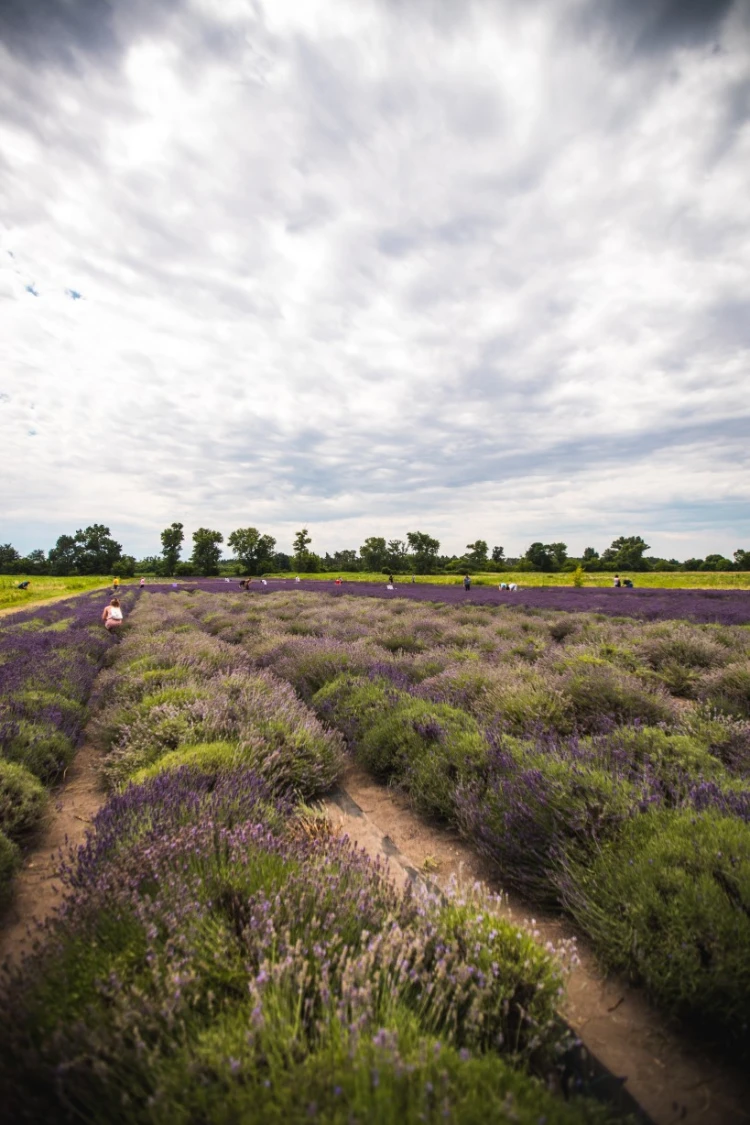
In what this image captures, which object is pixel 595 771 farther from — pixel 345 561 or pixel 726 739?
pixel 345 561

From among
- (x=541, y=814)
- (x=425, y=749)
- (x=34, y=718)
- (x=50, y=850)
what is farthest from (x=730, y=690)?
(x=34, y=718)

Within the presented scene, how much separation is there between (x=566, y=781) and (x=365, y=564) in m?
92.6

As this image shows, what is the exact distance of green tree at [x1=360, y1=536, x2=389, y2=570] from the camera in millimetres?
92938

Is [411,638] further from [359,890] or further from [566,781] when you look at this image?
[359,890]

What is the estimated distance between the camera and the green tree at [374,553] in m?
92.9

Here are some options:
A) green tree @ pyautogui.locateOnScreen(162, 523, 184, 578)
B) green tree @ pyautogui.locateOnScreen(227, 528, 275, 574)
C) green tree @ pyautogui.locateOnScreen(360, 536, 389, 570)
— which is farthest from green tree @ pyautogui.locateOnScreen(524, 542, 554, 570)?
green tree @ pyautogui.locateOnScreen(162, 523, 184, 578)

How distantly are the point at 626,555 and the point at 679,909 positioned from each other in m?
88.9

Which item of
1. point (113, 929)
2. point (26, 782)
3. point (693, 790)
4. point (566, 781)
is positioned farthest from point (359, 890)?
point (26, 782)

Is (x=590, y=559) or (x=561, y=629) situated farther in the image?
(x=590, y=559)

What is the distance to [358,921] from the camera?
1903 millimetres

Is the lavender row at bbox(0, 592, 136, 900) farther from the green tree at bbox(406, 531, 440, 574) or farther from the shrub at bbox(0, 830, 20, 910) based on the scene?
the green tree at bbox(406, 531, 440, 574)

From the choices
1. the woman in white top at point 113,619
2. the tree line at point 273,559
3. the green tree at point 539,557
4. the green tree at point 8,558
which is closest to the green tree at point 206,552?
the tree line at point 273,559

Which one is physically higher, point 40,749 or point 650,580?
point 650,580

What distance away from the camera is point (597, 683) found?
17.3 ft
